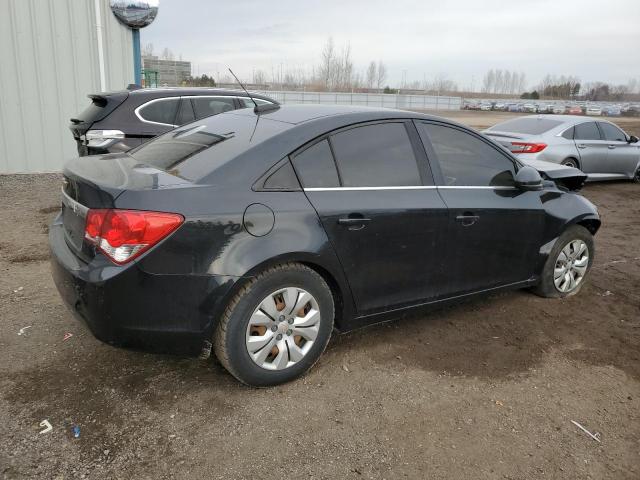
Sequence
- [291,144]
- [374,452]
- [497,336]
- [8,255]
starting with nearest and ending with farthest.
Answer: [374,452] → [291,144] → [497,336] → [8,255]

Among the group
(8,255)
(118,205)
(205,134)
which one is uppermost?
(205,134)

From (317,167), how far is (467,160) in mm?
1315

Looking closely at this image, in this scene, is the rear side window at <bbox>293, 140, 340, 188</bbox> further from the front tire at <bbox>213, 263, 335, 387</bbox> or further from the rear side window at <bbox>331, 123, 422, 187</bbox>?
the front tire at <bbox>213, 263, 335, 387</bbox>

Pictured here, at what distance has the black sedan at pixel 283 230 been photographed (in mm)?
2641

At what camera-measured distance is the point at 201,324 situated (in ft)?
8.96

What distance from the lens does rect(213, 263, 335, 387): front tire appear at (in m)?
2.81

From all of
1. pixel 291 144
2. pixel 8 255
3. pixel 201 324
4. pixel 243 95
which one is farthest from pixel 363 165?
pixel 243 95

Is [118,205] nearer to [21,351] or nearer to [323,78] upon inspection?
[21,351]

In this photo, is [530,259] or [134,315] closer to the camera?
[134,315]

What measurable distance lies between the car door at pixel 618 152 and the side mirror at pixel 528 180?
26.0 ft

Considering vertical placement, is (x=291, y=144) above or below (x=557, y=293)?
above

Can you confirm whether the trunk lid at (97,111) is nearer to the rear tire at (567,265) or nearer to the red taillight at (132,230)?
the red taillight at (132,230)

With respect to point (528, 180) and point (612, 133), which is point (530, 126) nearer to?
point (612, 133)

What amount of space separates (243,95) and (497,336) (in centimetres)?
544
